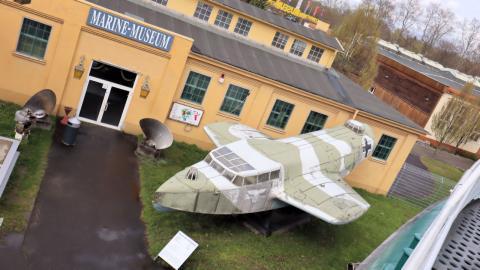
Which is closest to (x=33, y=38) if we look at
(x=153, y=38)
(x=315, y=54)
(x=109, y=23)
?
(x=109, y=23)

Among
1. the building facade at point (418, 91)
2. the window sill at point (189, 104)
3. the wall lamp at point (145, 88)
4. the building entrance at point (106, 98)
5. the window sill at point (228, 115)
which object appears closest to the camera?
the wall lamp at point (145, 88)

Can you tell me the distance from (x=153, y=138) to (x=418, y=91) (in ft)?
144

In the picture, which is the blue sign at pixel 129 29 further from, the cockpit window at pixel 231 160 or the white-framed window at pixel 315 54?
the white-framed window at pixel 315 54

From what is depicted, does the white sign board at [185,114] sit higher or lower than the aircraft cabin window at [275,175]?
lower

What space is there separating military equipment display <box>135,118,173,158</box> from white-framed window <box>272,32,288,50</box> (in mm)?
12055

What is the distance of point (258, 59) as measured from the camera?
97.1 feet

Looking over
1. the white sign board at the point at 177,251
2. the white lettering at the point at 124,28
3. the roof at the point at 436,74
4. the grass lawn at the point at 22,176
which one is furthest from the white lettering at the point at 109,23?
the roof at the point at 436,74

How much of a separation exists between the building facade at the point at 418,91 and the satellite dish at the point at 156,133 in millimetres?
33328

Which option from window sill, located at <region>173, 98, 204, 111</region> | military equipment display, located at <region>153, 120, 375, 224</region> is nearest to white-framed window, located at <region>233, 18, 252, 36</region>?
window sill, located at <region>173, 98, 204, 111</region>

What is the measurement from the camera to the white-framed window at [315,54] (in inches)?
1295

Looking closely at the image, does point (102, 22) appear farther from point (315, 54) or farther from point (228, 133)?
point (315, 54)

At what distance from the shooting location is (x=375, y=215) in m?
28.0

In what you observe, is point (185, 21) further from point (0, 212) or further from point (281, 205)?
point (0, 212)

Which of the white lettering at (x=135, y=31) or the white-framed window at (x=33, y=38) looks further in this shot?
the white lettering at (x=135, y=31)
